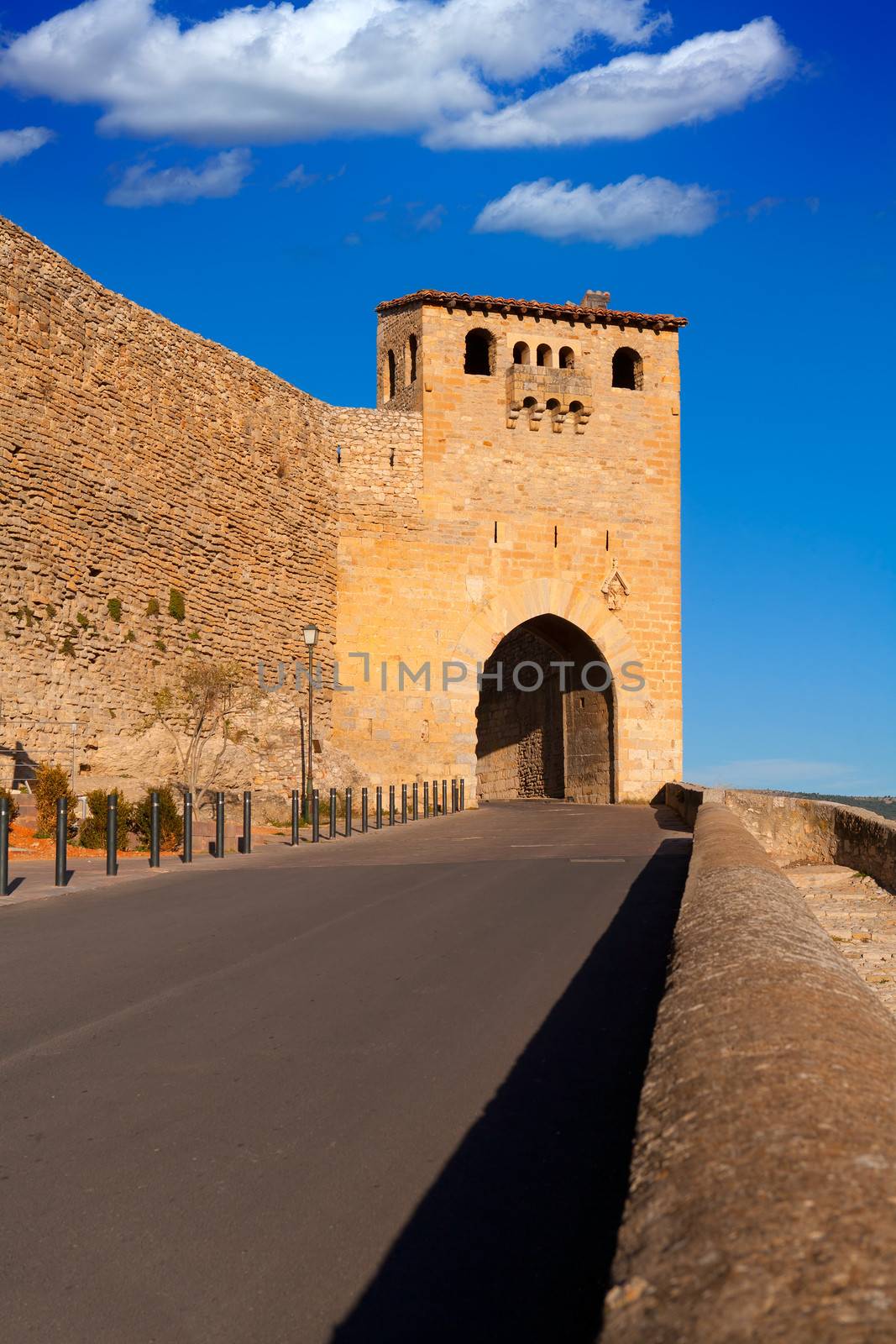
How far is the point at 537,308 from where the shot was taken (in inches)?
1105

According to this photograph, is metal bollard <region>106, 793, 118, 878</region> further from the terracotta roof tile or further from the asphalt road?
the terracotta roof tile

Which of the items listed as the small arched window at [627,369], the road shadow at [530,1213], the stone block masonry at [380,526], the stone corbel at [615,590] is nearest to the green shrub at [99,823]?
the stone block masonry at [380,526]

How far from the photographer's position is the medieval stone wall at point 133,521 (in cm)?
1738

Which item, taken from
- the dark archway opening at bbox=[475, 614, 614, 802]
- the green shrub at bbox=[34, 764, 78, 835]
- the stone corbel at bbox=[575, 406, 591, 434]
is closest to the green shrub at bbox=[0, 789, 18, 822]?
the green shrub at bbox=[34, 764, 78, 835]

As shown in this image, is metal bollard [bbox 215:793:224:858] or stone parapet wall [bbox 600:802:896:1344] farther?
metal bollard [bbox 215:793:224:858]

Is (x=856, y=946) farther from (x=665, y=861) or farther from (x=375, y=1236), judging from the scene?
(x=375, y=1236)

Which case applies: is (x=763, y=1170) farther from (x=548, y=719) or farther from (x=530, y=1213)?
(x=548, y=719)

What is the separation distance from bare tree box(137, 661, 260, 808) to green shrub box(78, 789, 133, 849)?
3.60 metres

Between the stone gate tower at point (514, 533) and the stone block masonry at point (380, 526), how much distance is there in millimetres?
53

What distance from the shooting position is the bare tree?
20125 mm

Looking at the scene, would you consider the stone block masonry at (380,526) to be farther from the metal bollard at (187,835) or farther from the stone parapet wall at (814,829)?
the stone parapet wall at (814,829)

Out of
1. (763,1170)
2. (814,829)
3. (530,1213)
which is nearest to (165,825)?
(814,829)

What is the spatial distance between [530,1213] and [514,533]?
25.0m

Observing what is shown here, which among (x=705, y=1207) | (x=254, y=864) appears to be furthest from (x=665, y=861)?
(x=705, y=1207)
